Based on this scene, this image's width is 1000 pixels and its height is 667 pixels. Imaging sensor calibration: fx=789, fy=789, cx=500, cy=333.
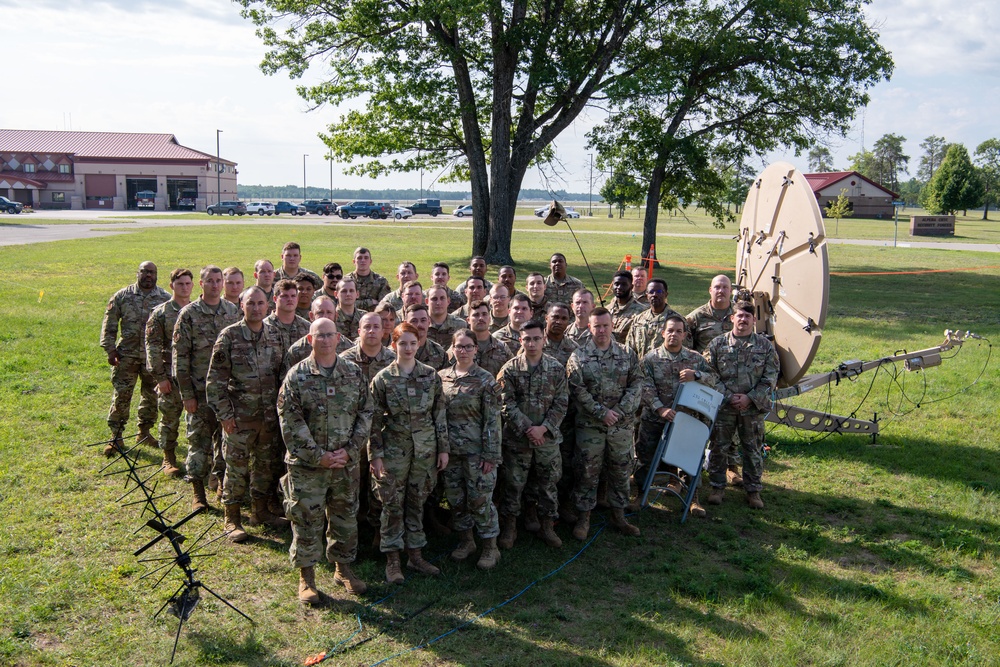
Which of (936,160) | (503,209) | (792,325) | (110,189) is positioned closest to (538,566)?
(792,325)

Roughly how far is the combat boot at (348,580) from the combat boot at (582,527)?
2068 millimetres

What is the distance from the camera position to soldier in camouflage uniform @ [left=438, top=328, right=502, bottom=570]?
21.7 feet

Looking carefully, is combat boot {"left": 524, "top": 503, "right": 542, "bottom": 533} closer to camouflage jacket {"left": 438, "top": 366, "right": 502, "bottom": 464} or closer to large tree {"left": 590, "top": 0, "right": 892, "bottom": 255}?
camouflage jacket {"left": 438, "top": 366, "right": 502, "bottom": 464}

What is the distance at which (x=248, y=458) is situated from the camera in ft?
23.4

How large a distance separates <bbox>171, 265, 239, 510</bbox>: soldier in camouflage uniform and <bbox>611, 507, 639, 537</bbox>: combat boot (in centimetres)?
393

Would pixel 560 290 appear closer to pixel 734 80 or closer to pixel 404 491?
pixel 404 491

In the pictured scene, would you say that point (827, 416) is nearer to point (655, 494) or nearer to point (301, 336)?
point (655, 494)

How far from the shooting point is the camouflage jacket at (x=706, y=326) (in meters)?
8.95

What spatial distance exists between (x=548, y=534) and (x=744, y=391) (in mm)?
2589

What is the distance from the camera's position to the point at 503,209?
2759 cm

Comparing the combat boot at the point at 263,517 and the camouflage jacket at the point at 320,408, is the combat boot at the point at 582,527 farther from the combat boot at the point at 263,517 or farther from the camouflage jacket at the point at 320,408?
the combat boot at the point at 263,517

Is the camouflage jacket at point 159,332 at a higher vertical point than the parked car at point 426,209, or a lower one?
lower

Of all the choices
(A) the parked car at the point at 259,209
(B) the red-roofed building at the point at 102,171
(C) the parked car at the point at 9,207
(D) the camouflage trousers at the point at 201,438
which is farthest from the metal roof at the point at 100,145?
(D) the camouflage trousers at the point at 201,438

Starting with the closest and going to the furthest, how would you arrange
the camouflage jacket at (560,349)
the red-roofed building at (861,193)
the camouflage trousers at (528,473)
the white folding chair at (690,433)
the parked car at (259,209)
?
the camouflage trousers at (528,473), the white folding chair at (690,433), the camouflage jacket at (560,349), the parked car at (259,209), the red-roofed building at (861,193)
